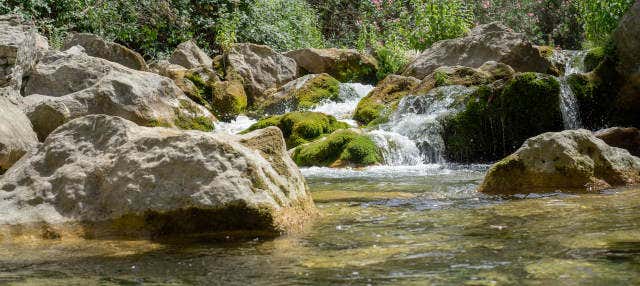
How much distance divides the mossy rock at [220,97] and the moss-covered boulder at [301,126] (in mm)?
2868

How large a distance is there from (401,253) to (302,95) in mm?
11937

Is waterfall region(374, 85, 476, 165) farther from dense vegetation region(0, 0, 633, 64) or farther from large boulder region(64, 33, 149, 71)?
large boulder region(64, 33, 149, 71)

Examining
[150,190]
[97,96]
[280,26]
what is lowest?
[150,190]

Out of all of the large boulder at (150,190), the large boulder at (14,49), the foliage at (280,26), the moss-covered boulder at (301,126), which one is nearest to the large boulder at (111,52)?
the moss-covered boulder at (301,126)

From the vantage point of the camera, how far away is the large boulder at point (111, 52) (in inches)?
575

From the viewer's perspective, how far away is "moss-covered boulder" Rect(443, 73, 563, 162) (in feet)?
37.7

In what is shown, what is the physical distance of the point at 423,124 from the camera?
11.7m

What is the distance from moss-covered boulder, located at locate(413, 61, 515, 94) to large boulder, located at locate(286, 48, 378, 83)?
4.86 m

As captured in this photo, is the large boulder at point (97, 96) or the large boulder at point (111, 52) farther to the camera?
the large boulder at point (111, 52)

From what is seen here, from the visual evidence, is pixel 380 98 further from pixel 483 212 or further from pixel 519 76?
pixel 483 212

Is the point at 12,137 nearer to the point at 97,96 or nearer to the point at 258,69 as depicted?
the point at 97,96

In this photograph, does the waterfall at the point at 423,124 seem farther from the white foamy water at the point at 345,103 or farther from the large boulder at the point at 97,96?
the large boulder at the point at 97,96

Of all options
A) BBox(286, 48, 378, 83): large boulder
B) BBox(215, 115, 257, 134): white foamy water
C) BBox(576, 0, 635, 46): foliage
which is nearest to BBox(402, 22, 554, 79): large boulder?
BBox(576, 0, 635, 46): foliage

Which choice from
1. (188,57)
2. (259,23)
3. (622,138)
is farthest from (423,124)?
(259,23)
